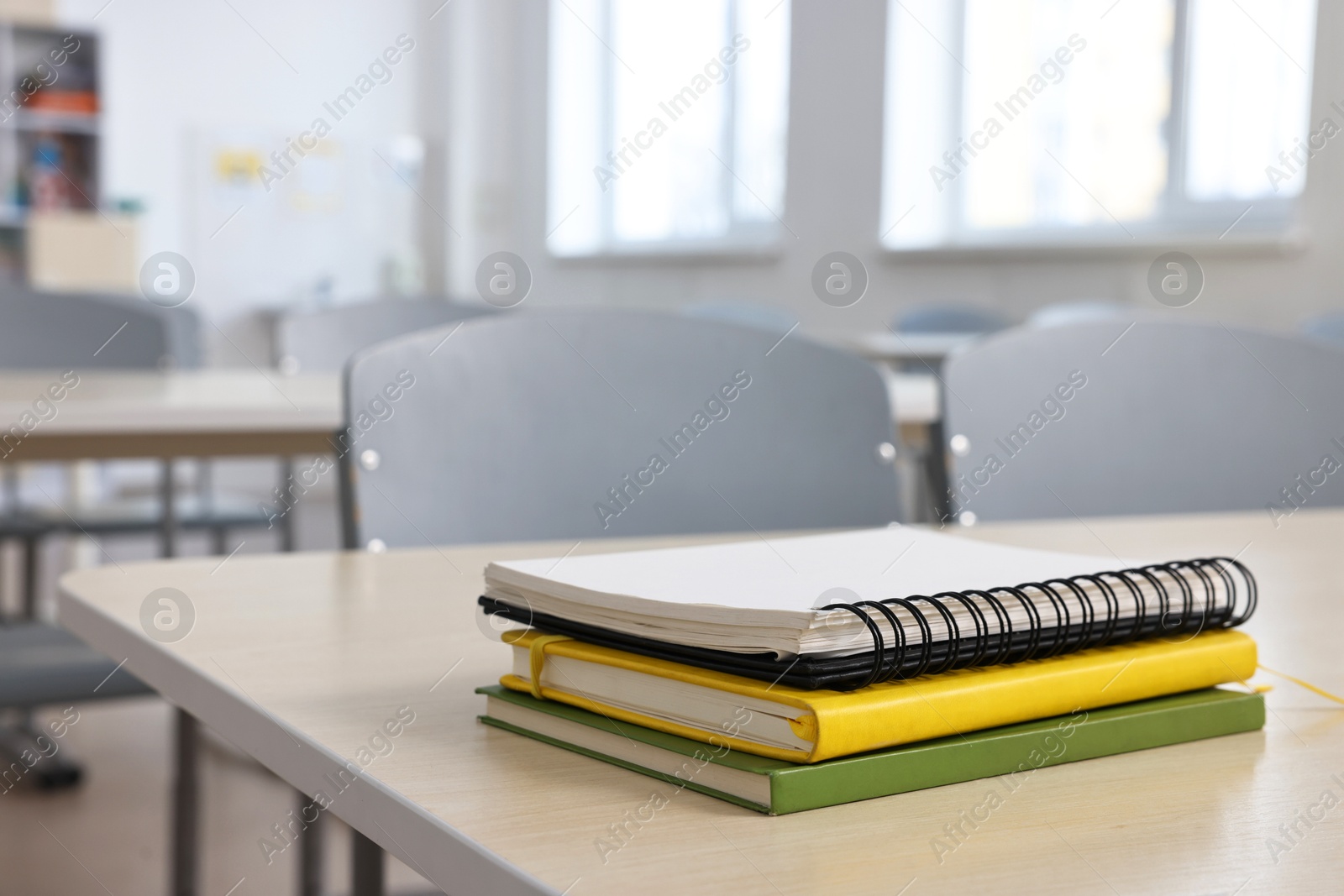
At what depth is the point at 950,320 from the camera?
4.57 metres

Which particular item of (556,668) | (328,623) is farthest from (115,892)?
(556,668)

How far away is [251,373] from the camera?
226 cm

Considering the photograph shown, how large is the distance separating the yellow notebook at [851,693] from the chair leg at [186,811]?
136 centimetres

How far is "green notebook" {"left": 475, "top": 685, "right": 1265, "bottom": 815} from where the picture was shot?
44cm

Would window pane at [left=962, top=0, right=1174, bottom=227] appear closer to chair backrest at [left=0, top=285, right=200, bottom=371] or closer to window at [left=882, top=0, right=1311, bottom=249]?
window at [left=882, top=0, right=1311, bottom=249]

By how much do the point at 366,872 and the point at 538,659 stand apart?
0.51 meters

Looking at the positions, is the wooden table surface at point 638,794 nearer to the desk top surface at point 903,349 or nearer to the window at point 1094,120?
the desk top surface at point 903,349

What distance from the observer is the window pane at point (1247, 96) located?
4070mm

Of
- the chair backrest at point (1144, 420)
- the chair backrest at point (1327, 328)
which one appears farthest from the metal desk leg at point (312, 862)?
the chair backrest at point (1327, 328)

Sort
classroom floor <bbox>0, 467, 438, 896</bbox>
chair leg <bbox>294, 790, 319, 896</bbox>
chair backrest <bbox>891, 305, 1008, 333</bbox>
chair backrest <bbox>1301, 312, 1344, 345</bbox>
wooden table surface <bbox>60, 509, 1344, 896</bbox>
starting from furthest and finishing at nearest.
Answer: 1. chair backrest <bbox>891, 305, 1008, 333</bbox>
2. chair backrest <bbox>1301, 312, 1344, 345</bbox>
3. classroom floor <bbox>0, 467, 438, 896</bbox>
4. chair leg <bbox>294, 790, 319, 896</bbox>
5. wooden table surface <bbox>60, 509, 1344, 896</bbox>

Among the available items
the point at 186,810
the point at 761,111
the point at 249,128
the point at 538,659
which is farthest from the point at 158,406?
the point at 249,128

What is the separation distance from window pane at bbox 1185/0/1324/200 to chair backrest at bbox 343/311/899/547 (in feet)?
11.0

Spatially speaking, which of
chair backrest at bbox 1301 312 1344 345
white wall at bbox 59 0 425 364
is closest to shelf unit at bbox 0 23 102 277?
white wall at bbox 59 0 425 364

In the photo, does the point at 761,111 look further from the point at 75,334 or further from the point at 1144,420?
the point at 1144,420
